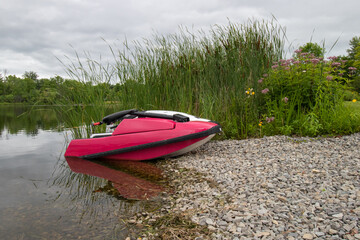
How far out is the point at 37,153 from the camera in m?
6.07

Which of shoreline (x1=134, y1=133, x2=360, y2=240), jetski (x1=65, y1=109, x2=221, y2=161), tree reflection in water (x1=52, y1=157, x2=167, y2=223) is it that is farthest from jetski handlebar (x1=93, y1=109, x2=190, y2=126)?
tree reflection in water (x1=52, y1=157, x2=167, y2=223)

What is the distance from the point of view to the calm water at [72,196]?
238 centimetres

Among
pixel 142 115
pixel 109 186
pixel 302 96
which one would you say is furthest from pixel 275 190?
pixel 302 96

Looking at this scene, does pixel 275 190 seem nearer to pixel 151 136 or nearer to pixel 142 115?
pixel 151 136

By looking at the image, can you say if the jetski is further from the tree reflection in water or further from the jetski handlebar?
the tree reflection in water

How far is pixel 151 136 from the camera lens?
4211 mm

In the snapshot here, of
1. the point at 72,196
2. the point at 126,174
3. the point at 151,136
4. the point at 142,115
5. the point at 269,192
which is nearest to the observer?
the point at 269,192

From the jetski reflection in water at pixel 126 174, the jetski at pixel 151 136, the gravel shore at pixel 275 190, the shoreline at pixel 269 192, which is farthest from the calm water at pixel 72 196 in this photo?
the gravel shore at pixel 275 190

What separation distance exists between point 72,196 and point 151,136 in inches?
56.8

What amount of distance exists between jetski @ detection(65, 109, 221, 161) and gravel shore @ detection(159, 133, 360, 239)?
1.01 ft

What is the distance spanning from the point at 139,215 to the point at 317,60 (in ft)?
13.9

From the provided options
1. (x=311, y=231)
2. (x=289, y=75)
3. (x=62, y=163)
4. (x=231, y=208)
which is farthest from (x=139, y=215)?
(x=289, y=75)

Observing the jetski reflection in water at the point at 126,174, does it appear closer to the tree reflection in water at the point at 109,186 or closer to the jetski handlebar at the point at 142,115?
the tree reflection in water at the point at 109,186

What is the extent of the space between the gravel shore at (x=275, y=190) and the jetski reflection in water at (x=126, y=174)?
0.32 meters
